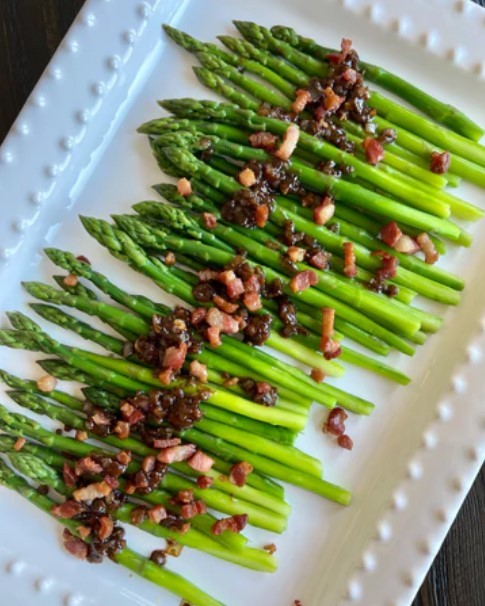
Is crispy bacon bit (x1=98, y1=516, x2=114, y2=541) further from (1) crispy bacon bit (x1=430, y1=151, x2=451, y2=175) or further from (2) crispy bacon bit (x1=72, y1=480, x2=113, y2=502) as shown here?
(1) crispy bacon bit (x1=430, y1=151, x2=451, y2=175)

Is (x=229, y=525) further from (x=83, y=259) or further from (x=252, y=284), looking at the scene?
(x=83, y=259)

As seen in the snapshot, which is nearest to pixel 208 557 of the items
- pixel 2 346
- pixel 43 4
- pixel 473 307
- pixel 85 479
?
pixel 85 479

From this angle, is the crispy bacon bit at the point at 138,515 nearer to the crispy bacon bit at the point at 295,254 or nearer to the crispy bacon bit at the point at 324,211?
the crispy bacon bit at the point at 295,254

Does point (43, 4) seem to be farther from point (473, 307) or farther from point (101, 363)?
point (473, 307)

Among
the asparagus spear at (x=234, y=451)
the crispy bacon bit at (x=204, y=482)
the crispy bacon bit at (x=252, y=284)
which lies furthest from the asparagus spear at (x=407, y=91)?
the crispy bacon bit at (x=204, y=482)

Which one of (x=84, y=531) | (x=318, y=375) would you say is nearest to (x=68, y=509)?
(x=84, y=531)

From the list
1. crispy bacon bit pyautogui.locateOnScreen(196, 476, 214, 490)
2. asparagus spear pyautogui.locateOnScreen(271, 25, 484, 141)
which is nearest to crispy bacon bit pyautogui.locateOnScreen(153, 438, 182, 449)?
crispy bacon bit pyautogui.locateOnScreen(196, 476, 214, 490)
